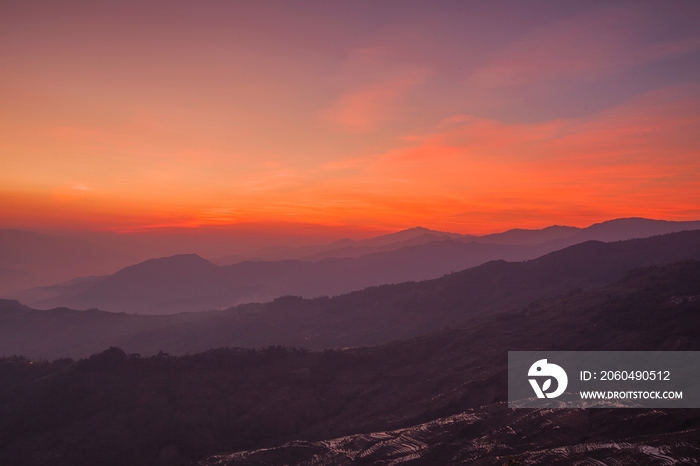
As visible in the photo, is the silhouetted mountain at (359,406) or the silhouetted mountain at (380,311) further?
the silhouetted mountain at (380,311)

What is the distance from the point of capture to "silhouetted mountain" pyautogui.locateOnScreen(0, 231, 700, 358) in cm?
8831

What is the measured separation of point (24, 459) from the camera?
34.8 meters

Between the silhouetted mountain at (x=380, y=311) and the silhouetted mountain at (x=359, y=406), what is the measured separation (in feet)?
91.7

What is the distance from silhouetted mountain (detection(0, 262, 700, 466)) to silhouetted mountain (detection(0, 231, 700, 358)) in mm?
27960

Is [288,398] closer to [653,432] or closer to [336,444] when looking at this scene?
[336,444]

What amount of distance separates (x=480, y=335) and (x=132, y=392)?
40.0 meters

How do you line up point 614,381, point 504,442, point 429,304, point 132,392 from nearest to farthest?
1. point 504,442
2. point 614,381
3. point 132,392
4. point 429,304

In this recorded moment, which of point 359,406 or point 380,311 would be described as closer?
point 359,406

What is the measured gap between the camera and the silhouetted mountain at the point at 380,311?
88.3 m

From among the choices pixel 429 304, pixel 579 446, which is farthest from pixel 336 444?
pixel 429 304

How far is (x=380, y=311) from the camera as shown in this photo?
9625cm

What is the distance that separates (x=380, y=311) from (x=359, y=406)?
5243 cm

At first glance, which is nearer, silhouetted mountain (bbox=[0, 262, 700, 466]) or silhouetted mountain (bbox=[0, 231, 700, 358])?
silhouetted mountain (bbox=[0, 262, 700, 466])

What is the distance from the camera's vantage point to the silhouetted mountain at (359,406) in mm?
30328
